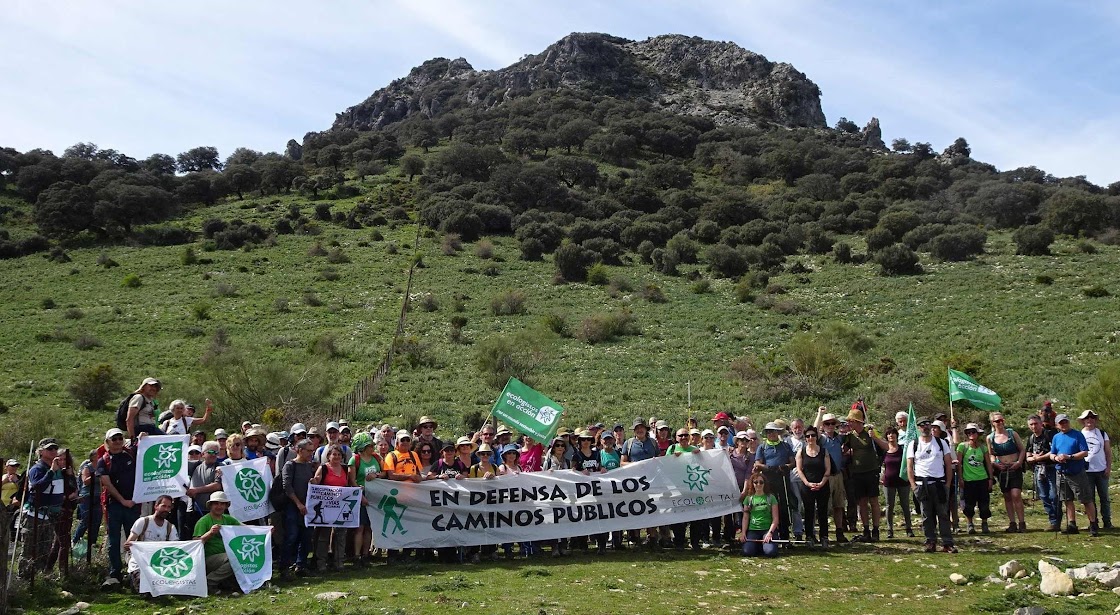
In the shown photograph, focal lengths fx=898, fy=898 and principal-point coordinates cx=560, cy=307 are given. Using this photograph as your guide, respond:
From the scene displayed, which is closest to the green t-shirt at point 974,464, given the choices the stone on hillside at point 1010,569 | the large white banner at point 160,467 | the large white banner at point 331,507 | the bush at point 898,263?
the stone on hillside at point 1010,569

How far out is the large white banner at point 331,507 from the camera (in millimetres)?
10797

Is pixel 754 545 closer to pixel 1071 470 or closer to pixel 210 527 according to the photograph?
pixel 1071 470

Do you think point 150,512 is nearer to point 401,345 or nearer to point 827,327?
point 401,345

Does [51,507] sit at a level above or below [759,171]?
below

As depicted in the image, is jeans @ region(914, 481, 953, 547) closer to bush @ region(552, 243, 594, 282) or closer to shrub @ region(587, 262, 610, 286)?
shrub @ region(587, 262, 610, 286)

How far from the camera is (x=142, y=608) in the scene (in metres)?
8.88

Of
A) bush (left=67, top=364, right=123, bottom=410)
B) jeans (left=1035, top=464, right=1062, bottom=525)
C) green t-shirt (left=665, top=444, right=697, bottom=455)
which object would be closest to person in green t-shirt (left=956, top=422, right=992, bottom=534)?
jeans (left=1035, top=464, right=1062, bottom=525)

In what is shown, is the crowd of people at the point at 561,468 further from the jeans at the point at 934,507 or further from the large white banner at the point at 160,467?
the large white banner at the point at 160,467

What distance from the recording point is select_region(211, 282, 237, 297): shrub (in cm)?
5085

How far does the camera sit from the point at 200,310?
46.2 meters

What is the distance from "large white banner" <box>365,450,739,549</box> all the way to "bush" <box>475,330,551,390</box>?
22.3 metres

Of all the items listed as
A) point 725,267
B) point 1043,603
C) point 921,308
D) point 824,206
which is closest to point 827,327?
point 921,308

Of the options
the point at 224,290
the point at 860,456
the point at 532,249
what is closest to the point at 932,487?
the point at 860,456

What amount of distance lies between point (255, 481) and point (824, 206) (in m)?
75.0
